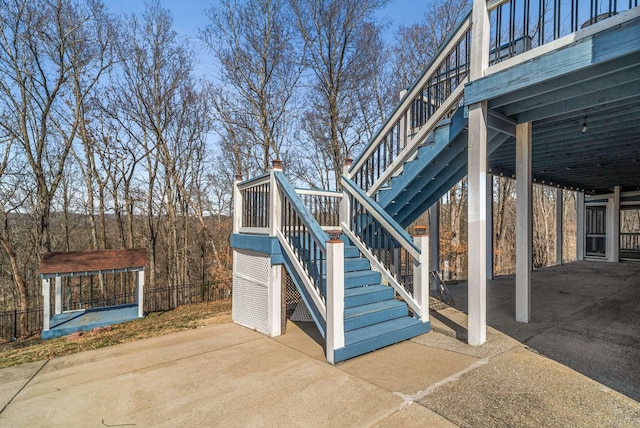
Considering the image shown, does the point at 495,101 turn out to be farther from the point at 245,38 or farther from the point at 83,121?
the point at 83,121

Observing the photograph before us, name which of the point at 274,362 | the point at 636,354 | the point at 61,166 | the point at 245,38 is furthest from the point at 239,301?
the point at 245,38

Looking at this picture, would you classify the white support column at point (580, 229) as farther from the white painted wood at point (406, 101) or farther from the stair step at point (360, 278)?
the stair step at point (360, 278)

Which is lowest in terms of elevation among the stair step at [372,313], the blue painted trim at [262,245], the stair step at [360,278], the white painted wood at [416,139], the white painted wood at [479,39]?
the stair step at [372,313]

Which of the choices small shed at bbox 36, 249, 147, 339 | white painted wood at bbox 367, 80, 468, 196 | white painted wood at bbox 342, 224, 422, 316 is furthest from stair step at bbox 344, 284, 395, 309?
small shed at bbox 36, 249, 147, 339

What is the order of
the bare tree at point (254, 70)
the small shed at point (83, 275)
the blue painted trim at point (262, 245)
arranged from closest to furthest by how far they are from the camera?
the blue painted trim at point (262, 245), the small shed at point (83, 275), the bare tree at point (254, 70)

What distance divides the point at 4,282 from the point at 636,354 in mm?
17605

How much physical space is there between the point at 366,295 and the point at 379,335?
0.56m

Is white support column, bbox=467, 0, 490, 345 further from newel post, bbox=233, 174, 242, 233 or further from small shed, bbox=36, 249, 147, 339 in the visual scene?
small shed, bbox=36, 249, 147, 339

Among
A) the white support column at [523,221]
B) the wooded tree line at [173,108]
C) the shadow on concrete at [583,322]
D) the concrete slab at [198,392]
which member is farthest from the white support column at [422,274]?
the wooded tree line at [173,108]

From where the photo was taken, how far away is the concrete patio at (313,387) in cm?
224

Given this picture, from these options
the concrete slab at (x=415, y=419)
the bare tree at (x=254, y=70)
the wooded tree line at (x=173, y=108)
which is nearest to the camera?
the concrete slab at (x=415, y=419)

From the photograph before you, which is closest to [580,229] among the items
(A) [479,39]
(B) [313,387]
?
(A) [479,39]

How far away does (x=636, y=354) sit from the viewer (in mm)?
3166

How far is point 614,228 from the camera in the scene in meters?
10.4
